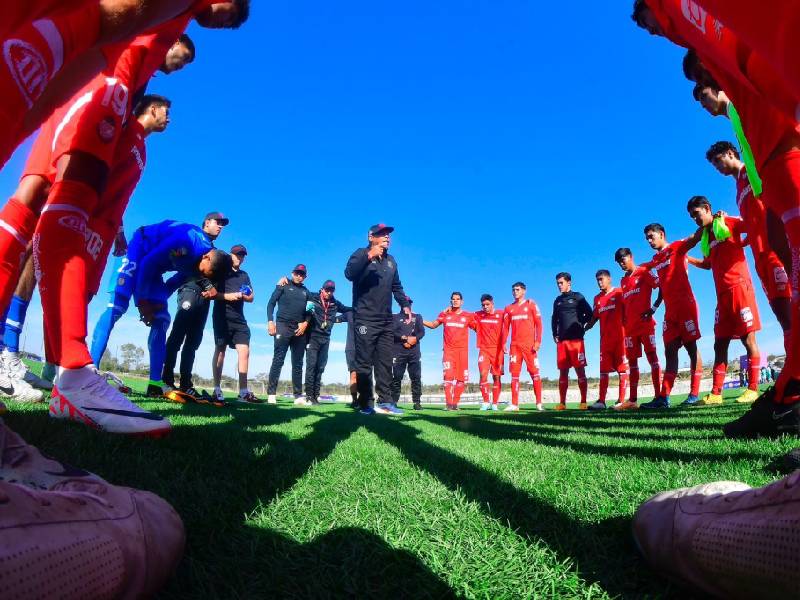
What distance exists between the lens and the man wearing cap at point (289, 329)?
8.99 metres

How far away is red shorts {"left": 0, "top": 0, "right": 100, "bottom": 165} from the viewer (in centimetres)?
101

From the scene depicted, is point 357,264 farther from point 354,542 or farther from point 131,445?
point 354,542

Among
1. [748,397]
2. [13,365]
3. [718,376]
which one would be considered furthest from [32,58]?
[718,376]

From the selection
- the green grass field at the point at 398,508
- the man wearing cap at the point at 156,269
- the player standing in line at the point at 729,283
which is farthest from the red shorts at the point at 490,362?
the green grass field at the point at 398,508

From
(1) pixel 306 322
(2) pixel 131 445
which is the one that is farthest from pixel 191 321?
(2) pixel 131 445

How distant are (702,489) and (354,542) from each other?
77 cm

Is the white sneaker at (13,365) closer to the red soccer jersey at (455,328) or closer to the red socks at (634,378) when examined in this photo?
the red socks at (634,378)

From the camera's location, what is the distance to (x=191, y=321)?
5734 mm

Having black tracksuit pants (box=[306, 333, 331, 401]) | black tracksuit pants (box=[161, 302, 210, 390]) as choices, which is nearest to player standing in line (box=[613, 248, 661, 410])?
black tracksuit pants (box=[306, 333, 331, 401])

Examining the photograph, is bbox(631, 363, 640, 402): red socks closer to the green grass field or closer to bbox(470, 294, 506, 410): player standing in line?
bbox(470, 294, 506, 410): player standing in line

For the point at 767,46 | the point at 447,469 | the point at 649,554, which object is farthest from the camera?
the point at 447,469

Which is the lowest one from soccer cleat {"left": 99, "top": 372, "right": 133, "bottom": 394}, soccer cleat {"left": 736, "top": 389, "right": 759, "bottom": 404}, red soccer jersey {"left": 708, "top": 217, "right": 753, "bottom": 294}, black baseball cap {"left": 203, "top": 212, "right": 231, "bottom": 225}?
soccer cleat {"left": 736, "top": 389, "right": 759, "bottom": 404}

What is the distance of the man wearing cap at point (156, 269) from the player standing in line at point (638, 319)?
7.49 metres

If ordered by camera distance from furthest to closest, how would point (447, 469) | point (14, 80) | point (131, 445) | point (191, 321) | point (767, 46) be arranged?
point (191, 321), point (447, 469), point (131, 445), point (14, 80), point (767, 46)
